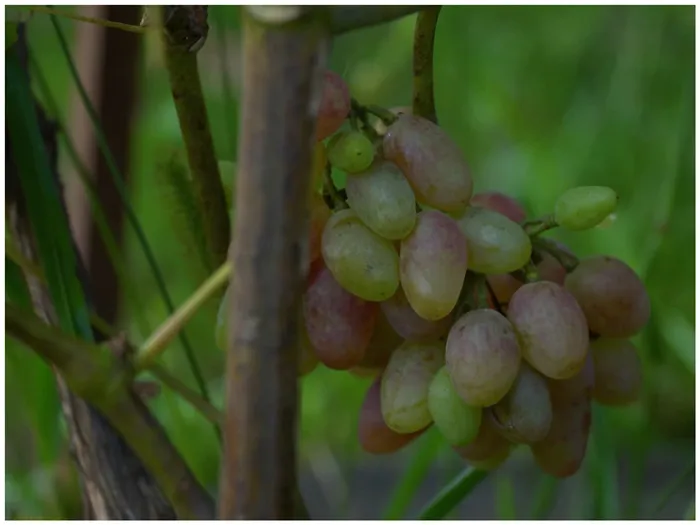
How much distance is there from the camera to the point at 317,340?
0.24m

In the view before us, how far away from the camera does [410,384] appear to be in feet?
0.80

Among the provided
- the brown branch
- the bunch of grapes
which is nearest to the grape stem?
the bunch of grapes

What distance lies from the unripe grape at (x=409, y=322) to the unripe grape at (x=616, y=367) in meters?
0.06

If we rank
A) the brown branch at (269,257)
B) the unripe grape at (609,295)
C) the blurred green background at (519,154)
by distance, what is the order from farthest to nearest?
the blurred green background at (519,154)
the unripe grape at (609,295)
the brown branch at (269,257)

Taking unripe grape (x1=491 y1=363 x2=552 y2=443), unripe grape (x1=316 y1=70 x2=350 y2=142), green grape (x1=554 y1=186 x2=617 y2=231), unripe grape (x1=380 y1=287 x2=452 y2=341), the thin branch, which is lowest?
unripe grape (x1=491 y1=363 x2=552 y2=443)

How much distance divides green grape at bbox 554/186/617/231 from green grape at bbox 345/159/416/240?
0.04 m

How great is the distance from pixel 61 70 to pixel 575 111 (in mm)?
606

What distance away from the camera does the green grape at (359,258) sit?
227 mm

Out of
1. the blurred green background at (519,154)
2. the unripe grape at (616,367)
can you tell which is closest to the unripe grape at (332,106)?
the unripe grape at (616,367)

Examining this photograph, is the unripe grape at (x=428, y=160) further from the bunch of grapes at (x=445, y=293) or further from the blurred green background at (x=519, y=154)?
the blurred green background at (x=519, y=154)

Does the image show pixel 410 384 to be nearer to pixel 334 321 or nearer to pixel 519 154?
pixel 334 321

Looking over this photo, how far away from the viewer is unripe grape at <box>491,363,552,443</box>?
9.4 inches

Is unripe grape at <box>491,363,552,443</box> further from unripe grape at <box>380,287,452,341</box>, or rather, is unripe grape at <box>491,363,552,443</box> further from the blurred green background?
the blurred green background

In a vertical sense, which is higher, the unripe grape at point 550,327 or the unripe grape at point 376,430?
the unripe grape at point 550,327
